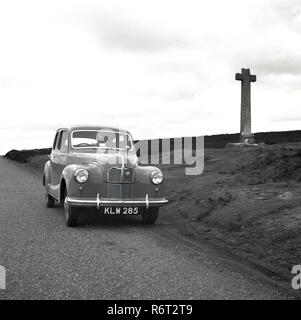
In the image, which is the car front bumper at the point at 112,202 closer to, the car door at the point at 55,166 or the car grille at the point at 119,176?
the car grille at the point at 119,176

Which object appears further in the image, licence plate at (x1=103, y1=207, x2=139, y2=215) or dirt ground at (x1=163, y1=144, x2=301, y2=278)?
licence plate at (x1=103, y1=207, x2=139, y2=215)

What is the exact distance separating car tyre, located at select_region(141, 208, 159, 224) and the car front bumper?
9.1 inches

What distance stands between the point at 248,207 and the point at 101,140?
3313 mm

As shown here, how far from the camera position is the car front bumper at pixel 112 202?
25.1 feet

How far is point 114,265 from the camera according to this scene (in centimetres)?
548

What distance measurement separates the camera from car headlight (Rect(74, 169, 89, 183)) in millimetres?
7758

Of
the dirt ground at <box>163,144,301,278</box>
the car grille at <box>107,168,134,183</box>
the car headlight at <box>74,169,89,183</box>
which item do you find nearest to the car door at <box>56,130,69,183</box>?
the car headlight at <box>74,169,89,183</box>

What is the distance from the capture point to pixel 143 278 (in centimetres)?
496

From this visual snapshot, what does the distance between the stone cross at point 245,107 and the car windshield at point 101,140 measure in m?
10.2

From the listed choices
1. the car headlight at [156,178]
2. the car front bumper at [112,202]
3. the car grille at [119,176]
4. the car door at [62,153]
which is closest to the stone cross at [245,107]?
the car door at [62,153]

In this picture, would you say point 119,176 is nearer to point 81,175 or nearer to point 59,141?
point 81,175

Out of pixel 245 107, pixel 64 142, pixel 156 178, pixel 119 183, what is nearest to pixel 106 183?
pixel 119 183

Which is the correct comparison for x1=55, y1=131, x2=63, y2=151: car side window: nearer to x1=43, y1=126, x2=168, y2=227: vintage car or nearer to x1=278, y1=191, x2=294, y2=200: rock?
x1=43, y1=126, x2=168, y2=227: vintage car
